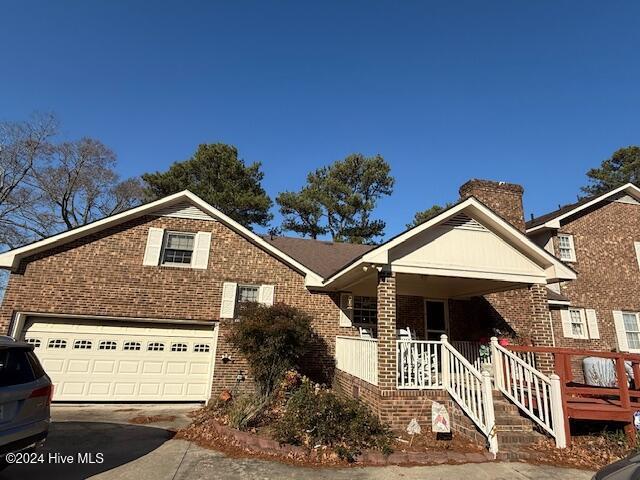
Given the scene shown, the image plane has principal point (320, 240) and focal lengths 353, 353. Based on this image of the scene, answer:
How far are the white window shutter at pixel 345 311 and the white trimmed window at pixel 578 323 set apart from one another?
886 cm

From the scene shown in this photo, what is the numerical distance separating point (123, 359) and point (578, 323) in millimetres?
15903

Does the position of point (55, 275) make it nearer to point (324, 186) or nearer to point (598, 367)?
point (598, 367)

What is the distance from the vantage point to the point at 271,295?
10930 mm

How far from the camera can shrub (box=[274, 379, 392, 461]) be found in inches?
233

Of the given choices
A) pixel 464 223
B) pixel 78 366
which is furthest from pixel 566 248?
pixel 78 366

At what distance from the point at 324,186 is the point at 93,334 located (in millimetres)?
24150

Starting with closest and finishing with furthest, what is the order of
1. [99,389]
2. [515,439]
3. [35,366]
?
[35,366] < [515,439] < [99,389]

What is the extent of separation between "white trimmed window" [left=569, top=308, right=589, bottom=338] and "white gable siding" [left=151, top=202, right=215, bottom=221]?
45.5ft

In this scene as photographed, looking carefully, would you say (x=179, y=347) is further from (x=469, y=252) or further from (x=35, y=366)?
(x=469, y=252)

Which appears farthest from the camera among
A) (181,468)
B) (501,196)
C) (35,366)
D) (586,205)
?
(586,205)

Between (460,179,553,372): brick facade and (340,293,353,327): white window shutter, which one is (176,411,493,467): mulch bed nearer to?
(460,179,553,372): brick facade

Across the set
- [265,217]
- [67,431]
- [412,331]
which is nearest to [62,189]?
[265,217]

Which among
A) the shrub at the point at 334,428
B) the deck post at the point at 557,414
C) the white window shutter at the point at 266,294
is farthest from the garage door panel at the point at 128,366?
the deck post at the point at 557,414

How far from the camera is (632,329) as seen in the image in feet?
45.9
